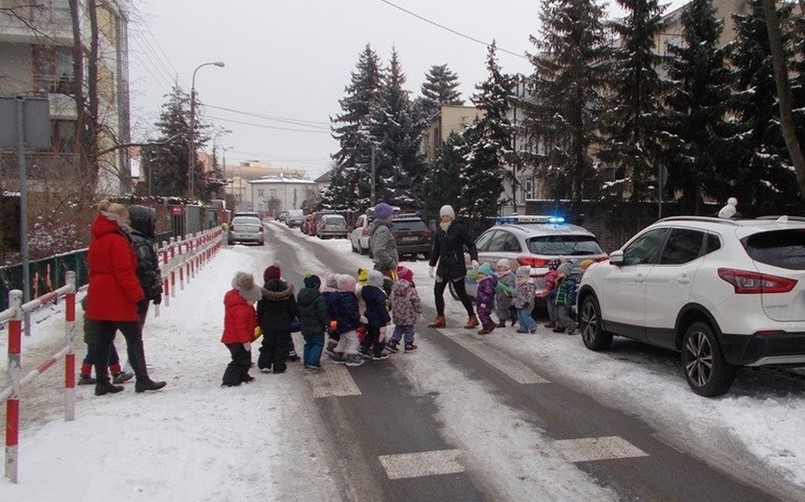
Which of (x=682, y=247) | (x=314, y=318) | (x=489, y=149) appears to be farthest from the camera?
(x=489, y=149)

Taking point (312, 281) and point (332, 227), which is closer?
point (312, 281)

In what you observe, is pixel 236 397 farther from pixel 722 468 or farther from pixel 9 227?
pixel 9 227

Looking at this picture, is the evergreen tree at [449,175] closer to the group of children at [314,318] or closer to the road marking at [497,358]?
the road marking at [497,358]

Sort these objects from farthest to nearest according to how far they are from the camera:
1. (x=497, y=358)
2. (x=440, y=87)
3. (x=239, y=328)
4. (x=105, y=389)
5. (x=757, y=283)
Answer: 1. (x=440, y=87)
2. (x=497, y=358)
3. (x=239, y=328)
4. (x=105, y=389)
5. (x=757, y=283)

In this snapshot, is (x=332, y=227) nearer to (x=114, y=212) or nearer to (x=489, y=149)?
(x=489, y=149)

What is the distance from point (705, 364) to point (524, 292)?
3607 millimetres

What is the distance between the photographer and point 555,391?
681 centimetres

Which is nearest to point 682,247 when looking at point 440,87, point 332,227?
point 332,227

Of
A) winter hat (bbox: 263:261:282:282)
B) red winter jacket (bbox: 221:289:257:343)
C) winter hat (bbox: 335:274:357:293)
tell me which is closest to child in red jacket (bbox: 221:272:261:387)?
red winter jacket (bbox: 221:289:257:343)

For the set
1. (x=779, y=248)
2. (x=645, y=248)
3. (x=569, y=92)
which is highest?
(x=569, y=92)

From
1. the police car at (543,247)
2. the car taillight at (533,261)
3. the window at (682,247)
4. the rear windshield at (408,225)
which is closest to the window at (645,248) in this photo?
the window at (682,247)

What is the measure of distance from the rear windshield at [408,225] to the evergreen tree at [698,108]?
902 cm

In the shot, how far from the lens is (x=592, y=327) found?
8.75 m

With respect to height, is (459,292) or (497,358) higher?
(459,292)
